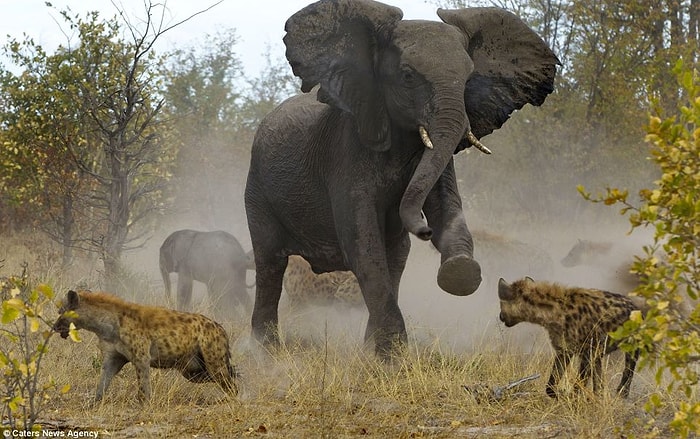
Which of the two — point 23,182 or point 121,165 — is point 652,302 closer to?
point 121,165

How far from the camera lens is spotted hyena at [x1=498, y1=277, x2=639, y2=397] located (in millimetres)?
6879

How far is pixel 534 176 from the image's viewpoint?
24141 millimetres

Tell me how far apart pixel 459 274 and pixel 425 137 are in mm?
1032

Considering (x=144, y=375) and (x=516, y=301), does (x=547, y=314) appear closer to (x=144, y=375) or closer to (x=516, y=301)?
(x=516, y=301)

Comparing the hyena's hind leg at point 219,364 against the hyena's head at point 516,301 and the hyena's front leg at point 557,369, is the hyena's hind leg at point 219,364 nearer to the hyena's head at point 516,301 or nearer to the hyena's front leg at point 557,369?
the hyena's head at point 516,301

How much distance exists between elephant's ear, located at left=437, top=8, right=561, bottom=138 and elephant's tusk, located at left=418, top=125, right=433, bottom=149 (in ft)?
3.76

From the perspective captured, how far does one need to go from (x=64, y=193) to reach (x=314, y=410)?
9.55 metres

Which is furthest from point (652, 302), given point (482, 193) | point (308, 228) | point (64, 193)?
point (482, 193)

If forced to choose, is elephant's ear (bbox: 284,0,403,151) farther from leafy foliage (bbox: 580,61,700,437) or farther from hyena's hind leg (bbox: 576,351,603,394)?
leafy foliage (bbox: 580,61,700,437)

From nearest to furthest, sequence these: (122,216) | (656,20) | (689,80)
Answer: (689,80)
(122,216)
(656,20)

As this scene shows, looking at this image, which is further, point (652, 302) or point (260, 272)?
point (260, 272)

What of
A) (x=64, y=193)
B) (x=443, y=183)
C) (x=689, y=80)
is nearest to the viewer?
(x=689, y=80)

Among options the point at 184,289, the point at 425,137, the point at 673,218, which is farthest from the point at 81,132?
the point at 673,218

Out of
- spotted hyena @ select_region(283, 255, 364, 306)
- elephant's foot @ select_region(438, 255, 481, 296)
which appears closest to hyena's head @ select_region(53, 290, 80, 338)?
elephant's foot @ select_region(438, 255, 481, 296)
